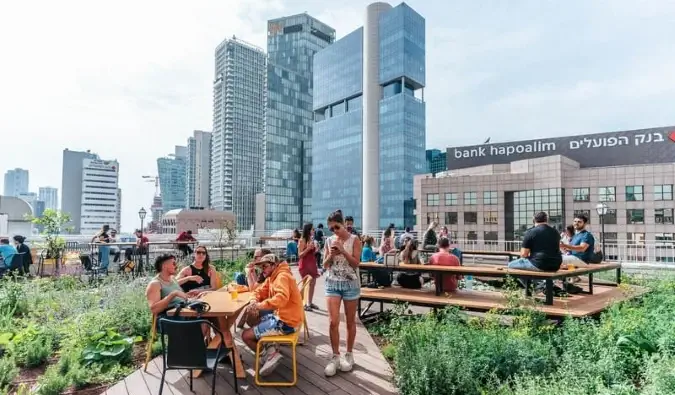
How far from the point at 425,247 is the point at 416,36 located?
3598 inches

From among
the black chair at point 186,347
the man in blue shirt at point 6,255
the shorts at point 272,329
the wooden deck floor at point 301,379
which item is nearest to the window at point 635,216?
the wooden deck floor at point 301,379

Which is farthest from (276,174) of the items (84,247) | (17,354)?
(17,354)

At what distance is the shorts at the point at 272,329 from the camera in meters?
3.99

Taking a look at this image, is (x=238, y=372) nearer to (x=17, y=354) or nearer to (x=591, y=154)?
(x=17, y=354)

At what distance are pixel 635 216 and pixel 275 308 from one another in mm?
49723

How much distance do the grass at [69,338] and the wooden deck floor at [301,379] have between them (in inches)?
16.1

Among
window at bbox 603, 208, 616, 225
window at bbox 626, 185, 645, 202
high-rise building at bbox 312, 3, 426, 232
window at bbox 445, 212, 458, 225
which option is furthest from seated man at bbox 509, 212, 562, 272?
A: high-rise building at bbox 312, 3, 426, 232

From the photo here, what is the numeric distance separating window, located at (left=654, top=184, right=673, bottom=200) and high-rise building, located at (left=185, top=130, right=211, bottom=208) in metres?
154

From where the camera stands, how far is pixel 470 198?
159 ft

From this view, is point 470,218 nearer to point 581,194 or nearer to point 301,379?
A: point 581,194

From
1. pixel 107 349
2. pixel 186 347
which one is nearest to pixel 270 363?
pixel 186 347

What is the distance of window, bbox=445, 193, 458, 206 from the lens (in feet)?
161

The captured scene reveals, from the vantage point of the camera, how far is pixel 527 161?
154ft

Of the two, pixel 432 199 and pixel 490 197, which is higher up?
pixel 490 197
